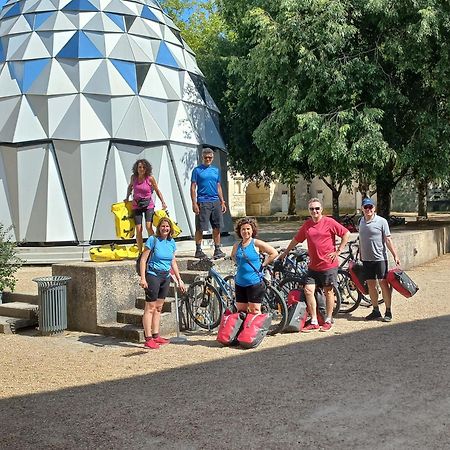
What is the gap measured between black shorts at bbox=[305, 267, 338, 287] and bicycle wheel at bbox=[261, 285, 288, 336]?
48 cm

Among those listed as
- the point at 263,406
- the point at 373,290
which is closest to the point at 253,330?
the point at 263,406

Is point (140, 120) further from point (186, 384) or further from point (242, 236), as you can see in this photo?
point (186, 384)

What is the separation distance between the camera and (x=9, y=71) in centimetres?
1658

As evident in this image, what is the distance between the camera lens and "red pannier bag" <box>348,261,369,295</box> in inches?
363

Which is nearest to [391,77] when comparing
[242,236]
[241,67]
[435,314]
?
[241,67]

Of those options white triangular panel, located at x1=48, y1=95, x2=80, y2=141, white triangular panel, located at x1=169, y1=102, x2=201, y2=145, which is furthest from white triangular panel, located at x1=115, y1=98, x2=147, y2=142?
white triangular panel, located at x1=48, y1=95, x2=80, y2=141

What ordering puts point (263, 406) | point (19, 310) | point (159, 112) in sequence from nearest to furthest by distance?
1. point (263, 406)
2. point (19, 310)
3. point (159, 112)

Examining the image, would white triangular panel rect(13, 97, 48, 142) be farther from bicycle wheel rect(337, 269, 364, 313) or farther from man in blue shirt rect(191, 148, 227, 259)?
bicycle wheel rect(337, 269, 364, 313)

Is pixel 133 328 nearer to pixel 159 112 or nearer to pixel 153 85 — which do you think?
pixel 159 112

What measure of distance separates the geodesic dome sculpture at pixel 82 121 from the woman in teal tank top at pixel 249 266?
8770 mm

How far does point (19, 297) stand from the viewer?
10516mm

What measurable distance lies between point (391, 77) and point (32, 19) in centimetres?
1032

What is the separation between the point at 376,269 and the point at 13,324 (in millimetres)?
5540

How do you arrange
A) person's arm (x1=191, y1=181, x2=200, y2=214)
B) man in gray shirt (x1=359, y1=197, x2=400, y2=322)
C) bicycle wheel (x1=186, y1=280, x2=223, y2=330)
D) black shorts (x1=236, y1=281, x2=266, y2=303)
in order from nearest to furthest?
black shorts (x1=236, y1=281, x2=266, y2=303)
bicycle wheel (x1=186, y1=280, x2=223, y2=330)
man in gray shirt (x1=359, y1=197, x2=400, y2=322)
person's arm (x1=191, y1=181, x2=200, y2=214)
